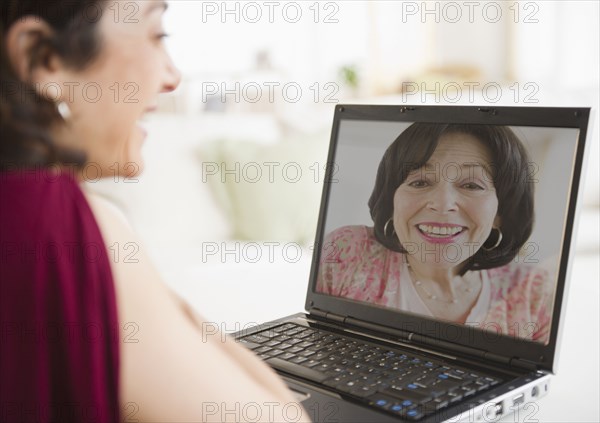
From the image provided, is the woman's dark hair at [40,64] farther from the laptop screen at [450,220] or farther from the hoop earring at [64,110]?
the laptop screen at [450,220]

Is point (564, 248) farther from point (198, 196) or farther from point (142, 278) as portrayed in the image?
point (198, 196)

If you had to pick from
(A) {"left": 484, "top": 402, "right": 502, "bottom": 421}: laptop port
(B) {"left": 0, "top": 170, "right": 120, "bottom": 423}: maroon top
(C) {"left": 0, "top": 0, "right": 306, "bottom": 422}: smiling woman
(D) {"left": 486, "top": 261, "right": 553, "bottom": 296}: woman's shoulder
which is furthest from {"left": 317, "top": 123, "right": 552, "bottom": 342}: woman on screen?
(B) {"left": 0, "top": 170, "right": 120, "bottom": 423}: maroon top

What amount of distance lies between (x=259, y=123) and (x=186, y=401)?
7.52 ft

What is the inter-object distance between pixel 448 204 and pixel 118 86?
1.64 ft

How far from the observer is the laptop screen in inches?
32.9

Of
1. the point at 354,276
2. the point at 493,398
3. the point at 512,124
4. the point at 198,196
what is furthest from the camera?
the point at 198,196

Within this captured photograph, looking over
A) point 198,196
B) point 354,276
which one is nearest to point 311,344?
point 354,276

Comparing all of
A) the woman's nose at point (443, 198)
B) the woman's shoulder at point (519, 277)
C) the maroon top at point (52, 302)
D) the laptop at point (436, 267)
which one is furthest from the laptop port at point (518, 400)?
the maroon top at point (52, 302)

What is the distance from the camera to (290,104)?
491cm

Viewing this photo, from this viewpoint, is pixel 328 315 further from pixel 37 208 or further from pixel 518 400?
pixel 37 208

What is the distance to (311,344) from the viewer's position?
0.93m

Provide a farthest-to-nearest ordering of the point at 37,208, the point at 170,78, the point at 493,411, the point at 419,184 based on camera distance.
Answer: the point at 419,184 < the point at 493,411 < the point at 170,78 < the point at 37,208

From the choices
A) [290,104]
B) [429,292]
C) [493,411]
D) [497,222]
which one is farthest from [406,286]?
[290,104]

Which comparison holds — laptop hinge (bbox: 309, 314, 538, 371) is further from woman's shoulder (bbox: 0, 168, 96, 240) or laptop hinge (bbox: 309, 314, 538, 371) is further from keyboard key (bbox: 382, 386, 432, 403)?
woman's shoulder (bbox: 0, 168, 96, 240)
